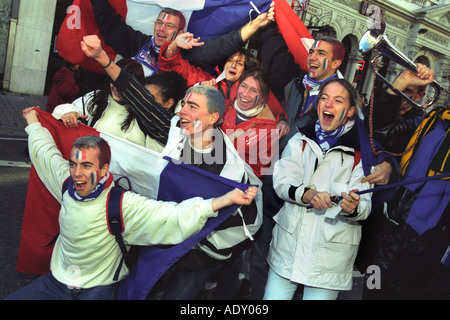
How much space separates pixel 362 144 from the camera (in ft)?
8.50

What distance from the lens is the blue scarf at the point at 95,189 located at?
2.39m

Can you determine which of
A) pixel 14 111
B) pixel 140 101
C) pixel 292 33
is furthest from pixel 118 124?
pixel 14 111

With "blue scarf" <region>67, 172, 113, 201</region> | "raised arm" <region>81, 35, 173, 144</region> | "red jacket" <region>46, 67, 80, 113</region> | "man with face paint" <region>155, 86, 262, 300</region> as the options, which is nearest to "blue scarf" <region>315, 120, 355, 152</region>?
"man with face paint" <region>155, 86, 262, 300</region>

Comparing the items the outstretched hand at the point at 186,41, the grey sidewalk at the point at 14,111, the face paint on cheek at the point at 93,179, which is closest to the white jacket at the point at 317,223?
the face paint on cheek at the point at 93,179

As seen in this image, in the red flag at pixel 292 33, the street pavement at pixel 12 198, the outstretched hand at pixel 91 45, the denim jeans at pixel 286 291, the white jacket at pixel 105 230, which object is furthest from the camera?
the red flag at pixel 292 33

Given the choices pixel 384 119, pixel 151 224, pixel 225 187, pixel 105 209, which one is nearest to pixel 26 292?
pixel 105 209

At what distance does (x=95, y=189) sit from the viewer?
242cm

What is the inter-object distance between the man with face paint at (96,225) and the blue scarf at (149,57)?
1271 millimetres

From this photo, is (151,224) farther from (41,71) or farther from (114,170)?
(41,71)

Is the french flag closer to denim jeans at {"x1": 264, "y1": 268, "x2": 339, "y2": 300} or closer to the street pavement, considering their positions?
the street pavement

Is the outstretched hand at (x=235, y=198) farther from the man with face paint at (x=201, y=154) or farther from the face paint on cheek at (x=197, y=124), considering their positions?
the face paint on cheek at (x=197, y=124)

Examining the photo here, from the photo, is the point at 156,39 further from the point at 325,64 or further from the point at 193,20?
the point at 325,64

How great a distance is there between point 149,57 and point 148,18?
656mm

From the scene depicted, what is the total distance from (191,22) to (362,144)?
7.13ft
